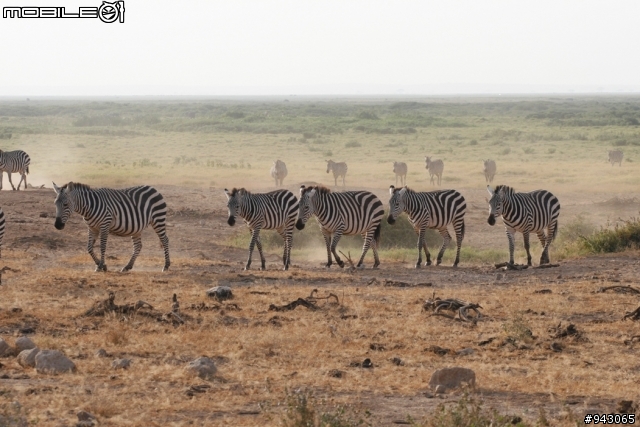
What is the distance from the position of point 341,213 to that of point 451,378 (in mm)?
10553

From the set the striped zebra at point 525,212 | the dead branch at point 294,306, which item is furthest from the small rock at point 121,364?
the striped zebra at point 525,212

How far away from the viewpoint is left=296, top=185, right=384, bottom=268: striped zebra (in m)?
18.6

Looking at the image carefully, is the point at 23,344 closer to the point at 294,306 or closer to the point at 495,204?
the point at 294,306

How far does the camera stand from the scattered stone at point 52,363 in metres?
8.77

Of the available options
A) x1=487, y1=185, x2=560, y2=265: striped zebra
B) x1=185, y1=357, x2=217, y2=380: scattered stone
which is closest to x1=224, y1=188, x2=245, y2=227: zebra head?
x1=487, y1=185, x2=560, y2=265: striped zebra

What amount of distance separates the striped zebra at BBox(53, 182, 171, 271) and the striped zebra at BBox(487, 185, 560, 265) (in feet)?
20.8

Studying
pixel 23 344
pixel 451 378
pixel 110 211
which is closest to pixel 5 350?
pixel 23 344

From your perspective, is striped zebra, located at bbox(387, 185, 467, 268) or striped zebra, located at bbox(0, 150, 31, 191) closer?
striped zebra, located at bbox(387, 185, 467, 268)

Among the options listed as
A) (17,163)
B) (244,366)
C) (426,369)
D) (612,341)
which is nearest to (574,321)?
(612,341)

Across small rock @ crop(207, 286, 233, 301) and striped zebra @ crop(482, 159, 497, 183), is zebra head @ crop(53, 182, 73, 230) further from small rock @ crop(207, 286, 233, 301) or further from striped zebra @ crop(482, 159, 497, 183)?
striped zebra @ crop(482, 159, 497, 183)

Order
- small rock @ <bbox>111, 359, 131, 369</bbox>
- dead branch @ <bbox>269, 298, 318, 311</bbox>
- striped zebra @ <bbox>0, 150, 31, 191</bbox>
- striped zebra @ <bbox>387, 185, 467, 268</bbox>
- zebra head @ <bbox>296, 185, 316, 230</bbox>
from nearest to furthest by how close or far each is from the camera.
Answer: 1. small rock @ <bbox>111, 359, 131, 369</bbox>
2. dead branch @ <bbox>269, 298, 318, 311</bbox>
3. zebra head @ <bbox>296, 185, 316, 230</bbox>
4. striped zebra @ <bbox>387, 185, 467, 268</bbox>
5. striped zebra @ <bbox>0, 150, 31, 191</bbox>

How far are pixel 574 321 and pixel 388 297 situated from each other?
288 centimetres

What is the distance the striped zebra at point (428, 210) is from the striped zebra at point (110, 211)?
4526mm

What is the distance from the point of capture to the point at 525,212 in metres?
19.0
